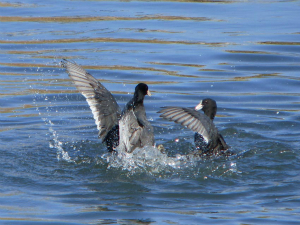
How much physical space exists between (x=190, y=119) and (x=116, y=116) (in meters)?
0.91

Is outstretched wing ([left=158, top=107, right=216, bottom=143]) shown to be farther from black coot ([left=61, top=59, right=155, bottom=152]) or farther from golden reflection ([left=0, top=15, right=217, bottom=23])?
golden reflection ([left=0, top=15, right=217, bottom=23])

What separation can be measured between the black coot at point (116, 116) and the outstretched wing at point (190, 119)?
35 centimetres

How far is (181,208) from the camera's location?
470cm

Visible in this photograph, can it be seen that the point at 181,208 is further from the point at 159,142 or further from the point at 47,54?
the point at 47,54

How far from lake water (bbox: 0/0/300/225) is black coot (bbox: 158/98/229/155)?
6.4 inches

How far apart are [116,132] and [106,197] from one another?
4.41 feet

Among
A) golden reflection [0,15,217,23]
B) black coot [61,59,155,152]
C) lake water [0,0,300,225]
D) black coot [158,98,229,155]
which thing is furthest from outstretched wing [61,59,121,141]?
golden reflection [0,15,217,23]

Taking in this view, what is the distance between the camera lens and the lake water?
4.81 meters

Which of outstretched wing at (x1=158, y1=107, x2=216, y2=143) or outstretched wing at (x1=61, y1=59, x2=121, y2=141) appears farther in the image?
outstretched wing at (x1=61, y1=59, x2=121, y2=141)

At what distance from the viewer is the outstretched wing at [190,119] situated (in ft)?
19.0

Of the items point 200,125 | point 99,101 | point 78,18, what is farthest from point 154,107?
point 78,18

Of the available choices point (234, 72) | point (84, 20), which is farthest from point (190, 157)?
point (84, 20)

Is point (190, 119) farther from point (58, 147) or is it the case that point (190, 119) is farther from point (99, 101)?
point (58, 147)

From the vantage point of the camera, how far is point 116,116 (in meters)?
6.32
